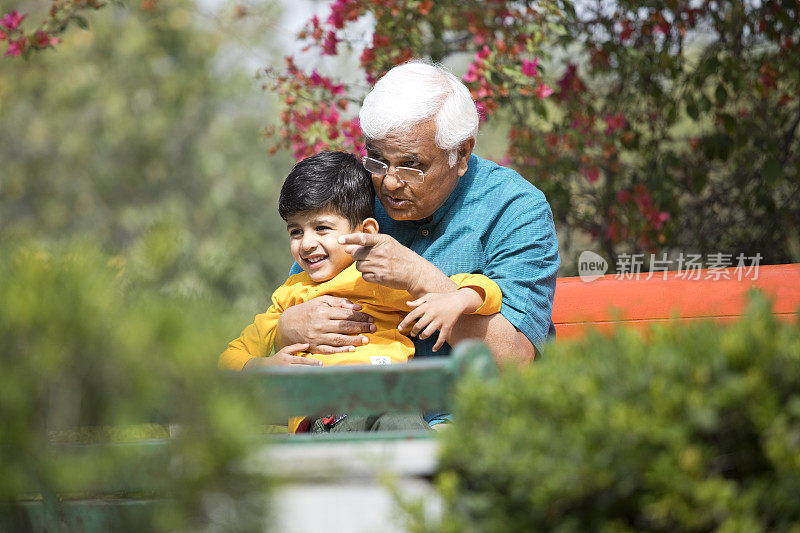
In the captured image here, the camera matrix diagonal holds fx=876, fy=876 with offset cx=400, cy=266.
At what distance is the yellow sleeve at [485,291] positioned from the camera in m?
2.55

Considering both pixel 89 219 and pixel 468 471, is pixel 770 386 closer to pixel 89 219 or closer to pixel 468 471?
pixel 468 471

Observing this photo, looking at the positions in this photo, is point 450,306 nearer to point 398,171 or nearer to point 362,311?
point 362,311

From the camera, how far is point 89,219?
56.7 ft

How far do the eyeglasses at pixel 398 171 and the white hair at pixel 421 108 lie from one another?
82 millimetres

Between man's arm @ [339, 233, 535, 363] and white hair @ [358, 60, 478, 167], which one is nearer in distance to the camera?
man's arm @ [339, 233, 535, 363]

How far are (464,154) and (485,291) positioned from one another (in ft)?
1.84

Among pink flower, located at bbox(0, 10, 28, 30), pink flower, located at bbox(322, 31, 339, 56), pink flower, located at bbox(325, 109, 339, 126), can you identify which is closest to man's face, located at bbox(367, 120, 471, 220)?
pink flower, located at bbox(325, 109, 339, 126)

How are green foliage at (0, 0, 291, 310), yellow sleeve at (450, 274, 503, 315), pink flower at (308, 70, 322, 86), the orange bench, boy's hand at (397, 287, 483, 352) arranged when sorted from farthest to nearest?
green foliage at (0, 0, 291, 310), pink flower at (308, 70, 322, 86), the orange bench, yellow sleeve at (450, 274, 503, 315), boy's hand at (397, 287, 483, 352)

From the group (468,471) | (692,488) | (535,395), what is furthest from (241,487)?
(692,488)

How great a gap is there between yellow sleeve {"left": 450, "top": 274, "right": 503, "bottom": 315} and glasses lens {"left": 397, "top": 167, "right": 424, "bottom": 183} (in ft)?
1.19

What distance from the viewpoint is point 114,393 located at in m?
1.34

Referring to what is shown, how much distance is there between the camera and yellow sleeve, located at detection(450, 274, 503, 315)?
100 inches

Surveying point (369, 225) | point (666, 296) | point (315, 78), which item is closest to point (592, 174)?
point (315, 78)

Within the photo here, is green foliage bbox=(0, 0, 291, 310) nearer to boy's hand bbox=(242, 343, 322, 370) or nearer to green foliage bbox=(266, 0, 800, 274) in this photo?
green foliage bbox=(266, 0, 800, 274)
